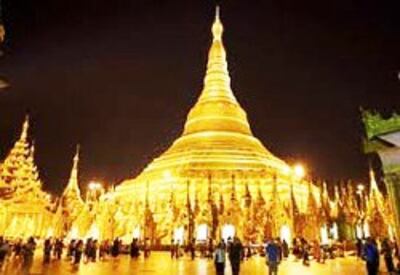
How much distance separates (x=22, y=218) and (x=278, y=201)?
2183 centimetres

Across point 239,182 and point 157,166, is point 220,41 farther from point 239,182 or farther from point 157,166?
point 239,182

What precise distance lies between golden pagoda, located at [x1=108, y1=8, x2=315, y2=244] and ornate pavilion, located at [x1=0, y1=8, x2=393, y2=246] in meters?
0.08

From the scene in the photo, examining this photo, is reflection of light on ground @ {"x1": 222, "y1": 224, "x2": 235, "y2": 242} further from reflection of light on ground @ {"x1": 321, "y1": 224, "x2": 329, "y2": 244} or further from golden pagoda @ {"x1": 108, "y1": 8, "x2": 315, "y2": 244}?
reflection of light on ground @ {"x1": 321, "y1": 224, "x2": 329, "y2": 244}

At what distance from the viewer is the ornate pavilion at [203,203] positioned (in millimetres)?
32625

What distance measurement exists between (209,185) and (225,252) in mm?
19462

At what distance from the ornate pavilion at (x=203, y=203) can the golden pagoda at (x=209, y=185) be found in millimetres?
81

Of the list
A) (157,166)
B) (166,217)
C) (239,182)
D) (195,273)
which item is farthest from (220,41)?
(195,273)

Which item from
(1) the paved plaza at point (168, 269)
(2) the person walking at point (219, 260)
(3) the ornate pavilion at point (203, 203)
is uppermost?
(3) the ornate pavilion at point (203, 203)

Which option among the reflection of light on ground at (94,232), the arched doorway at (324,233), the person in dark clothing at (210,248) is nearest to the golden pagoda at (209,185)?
the reflection of light on ground at (94,232)

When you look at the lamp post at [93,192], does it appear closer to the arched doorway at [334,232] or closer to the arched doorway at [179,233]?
the arched doorway at [179,233]

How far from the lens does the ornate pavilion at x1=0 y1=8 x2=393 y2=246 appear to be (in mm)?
32625

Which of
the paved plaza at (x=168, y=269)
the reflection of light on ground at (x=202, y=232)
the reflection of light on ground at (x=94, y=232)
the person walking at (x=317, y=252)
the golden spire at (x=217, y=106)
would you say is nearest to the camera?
the paved plaza at (x=168, y=269)

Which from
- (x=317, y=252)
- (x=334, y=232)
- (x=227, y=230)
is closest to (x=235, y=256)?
(x=317, y=252)

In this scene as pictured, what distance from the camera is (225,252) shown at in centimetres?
1482
